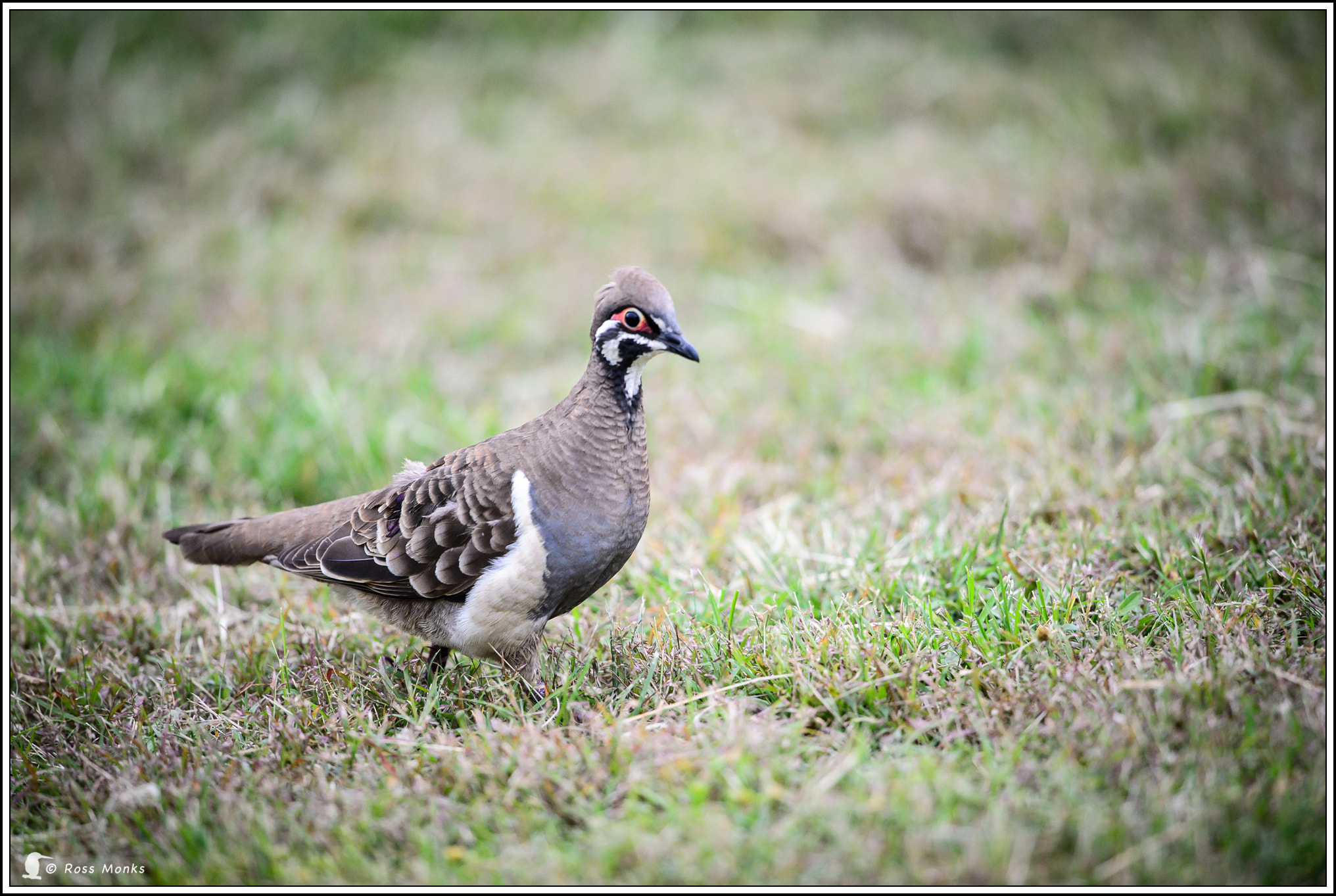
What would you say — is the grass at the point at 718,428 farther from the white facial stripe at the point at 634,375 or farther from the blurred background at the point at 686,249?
the white facial stripe at the point at 634,375

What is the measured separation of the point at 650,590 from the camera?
356cm

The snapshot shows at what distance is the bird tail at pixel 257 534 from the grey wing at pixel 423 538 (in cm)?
6

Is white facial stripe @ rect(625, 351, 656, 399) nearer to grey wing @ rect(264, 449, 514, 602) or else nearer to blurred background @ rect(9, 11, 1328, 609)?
grey wing @ rect(264, 449, 514, 602)

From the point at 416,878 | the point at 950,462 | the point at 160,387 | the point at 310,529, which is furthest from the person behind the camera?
the point at 160,387

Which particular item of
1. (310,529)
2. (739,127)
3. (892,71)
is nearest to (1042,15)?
(892,71)

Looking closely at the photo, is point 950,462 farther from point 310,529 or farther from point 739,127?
point 739,127

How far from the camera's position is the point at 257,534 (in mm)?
3301

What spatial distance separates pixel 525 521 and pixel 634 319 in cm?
72

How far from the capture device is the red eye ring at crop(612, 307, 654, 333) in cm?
286

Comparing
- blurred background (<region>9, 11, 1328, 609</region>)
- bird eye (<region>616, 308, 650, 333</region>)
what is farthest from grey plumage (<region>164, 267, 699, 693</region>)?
blurred background (<region>9, 11, 1328, 609</region>)

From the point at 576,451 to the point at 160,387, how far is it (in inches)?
137

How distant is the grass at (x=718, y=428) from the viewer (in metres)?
2.36

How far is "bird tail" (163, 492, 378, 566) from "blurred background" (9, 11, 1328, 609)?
32.7 inches

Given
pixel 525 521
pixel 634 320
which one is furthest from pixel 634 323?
pixel 525 521
